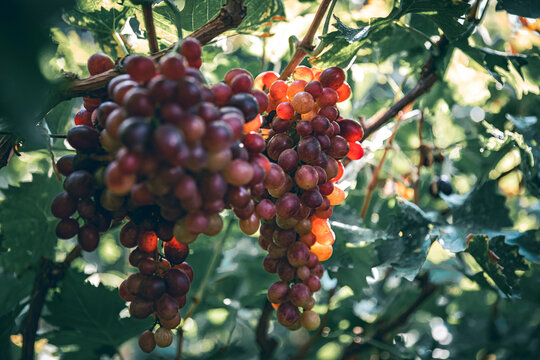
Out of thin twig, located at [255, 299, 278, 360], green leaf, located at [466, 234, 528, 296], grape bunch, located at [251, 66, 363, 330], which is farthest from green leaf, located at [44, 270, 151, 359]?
green leaf, located at [466, 234, 528, 296]

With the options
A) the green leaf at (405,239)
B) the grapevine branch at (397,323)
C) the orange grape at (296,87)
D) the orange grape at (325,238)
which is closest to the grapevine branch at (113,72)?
the orange grape at (296,87)

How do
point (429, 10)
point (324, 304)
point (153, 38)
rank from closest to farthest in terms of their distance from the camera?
point (153, 38) < point (429, 10) < point (324, 304)

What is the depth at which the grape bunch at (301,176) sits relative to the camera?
2.11 feet

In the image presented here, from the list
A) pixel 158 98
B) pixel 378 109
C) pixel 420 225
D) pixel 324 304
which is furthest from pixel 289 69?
pixel 324 304

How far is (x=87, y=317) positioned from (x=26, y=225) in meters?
0.26

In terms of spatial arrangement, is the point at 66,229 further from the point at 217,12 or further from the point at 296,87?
the point at 217,12

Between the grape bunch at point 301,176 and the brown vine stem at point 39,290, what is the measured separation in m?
0.51

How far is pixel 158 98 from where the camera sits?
1.51 feet

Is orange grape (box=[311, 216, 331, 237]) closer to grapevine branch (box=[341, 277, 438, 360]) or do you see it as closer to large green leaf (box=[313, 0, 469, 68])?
large green leaf (box=[313, 0, 469, 68])

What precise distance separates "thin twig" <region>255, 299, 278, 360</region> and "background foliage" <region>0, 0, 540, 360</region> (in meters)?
0.05

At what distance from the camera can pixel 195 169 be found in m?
0.46

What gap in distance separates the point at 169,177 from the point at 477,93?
4.07 feet

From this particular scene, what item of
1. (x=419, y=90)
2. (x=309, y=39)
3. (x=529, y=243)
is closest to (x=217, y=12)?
(x=309, y=39)

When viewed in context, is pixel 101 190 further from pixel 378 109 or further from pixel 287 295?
pixel 378 109
